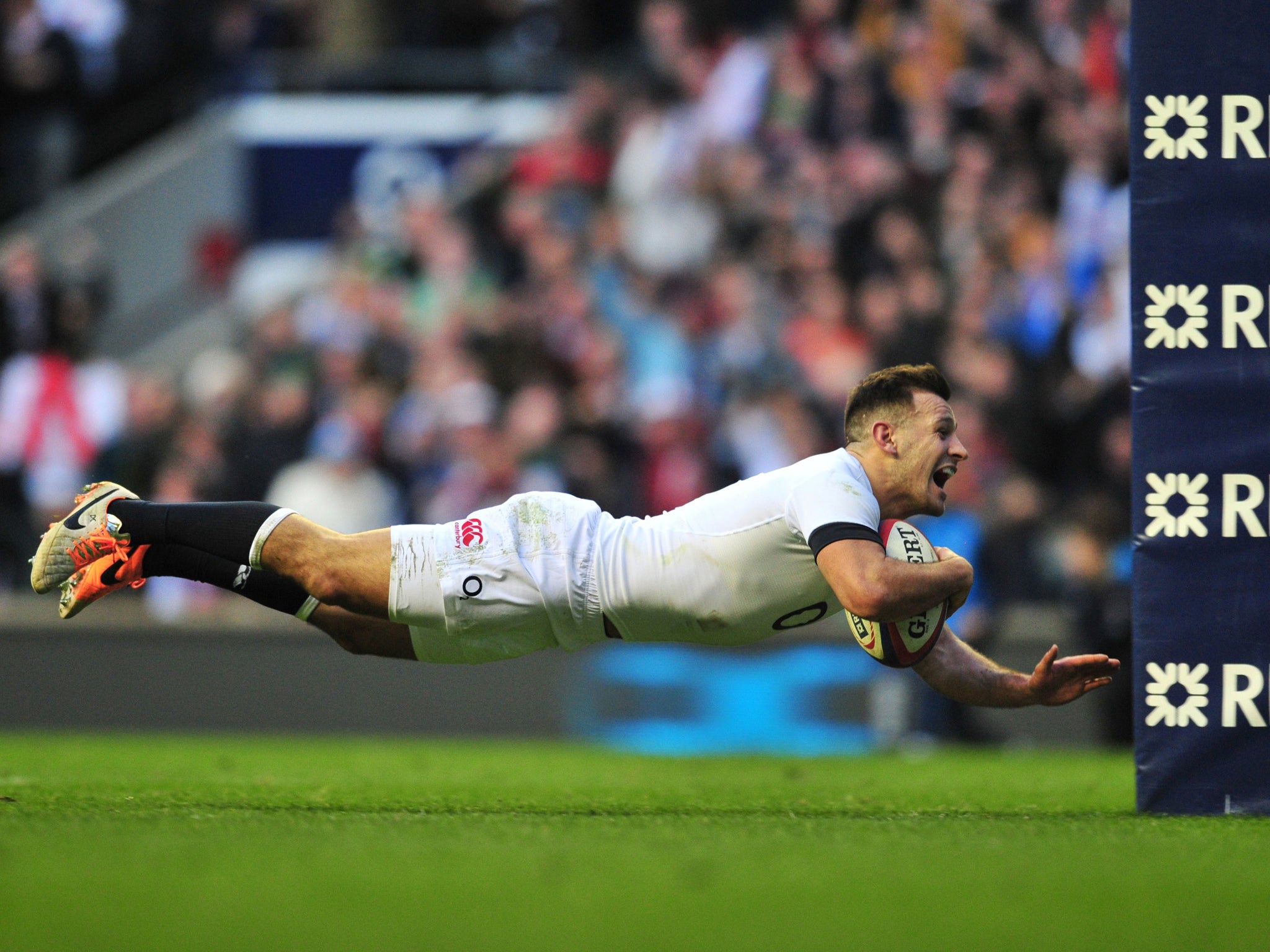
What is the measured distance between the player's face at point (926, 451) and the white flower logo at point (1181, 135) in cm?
125

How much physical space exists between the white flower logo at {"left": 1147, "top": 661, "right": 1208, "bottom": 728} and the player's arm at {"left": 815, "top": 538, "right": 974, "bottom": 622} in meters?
0.95

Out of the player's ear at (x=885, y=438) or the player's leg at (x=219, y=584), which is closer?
the player's ear at (x=885, y=438)

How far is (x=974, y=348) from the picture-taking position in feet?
43.0

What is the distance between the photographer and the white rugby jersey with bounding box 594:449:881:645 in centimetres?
650

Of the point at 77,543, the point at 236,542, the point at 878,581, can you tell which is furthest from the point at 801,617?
the point at 77,543

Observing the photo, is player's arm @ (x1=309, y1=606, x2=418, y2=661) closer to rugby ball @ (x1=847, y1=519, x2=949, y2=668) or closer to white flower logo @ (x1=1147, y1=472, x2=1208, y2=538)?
rugby ball @ (x1=847, y1=519, x2=949, y2=668)

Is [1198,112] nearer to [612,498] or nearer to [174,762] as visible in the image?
[174,762]

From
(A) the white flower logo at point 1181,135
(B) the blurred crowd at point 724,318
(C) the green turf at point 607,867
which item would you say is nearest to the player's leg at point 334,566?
(C) the green turf at point 607,867

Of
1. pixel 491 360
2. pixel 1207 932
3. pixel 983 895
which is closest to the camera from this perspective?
pixel 1207 932

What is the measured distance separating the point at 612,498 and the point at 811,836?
25.0 ft

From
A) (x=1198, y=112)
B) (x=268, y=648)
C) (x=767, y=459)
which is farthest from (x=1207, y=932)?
(x=268, y=648)

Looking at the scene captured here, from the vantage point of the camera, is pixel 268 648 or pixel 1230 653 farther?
pixel 268 648

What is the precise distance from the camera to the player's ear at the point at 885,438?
665 cm

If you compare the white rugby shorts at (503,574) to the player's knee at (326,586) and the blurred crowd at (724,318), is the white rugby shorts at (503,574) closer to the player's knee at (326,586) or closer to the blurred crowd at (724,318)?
the player's knee at (326,586)
